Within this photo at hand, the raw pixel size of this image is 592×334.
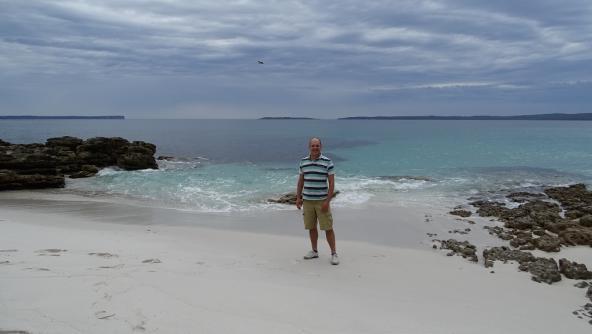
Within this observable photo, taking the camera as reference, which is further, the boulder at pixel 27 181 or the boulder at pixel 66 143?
the boulder at pixel 66 143

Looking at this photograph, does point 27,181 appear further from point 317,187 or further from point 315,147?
point 315,147

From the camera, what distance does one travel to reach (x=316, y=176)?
6668 mm

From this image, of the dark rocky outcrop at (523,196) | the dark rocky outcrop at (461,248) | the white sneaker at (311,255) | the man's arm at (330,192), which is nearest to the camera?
the man's arm at (330,192)

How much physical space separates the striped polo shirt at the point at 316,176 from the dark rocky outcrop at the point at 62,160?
1574 cm

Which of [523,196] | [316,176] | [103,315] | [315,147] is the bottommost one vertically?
[523,196]

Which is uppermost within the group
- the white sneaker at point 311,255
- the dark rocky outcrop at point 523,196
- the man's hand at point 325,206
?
the man's hand at point 325,206

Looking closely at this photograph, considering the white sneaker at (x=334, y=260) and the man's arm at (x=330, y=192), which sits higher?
the man's arm at (x=330, y=192)

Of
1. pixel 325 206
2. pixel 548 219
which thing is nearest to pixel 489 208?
pixel 548 219

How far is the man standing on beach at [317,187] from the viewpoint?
21.5 ft

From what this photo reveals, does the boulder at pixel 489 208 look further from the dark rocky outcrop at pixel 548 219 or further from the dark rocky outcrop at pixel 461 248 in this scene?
the dark rocky outcrop at pixel 461 248

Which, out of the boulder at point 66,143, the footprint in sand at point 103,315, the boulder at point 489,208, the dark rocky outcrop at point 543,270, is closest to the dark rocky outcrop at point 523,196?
the boulder at point 489,208

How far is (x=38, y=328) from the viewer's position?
360 centimetres

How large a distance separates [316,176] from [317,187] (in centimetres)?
18

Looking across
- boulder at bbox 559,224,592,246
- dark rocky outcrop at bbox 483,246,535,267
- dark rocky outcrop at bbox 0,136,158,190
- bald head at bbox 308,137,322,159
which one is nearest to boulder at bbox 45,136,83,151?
dark rocky outcrop at bbox 0,136,158,190
